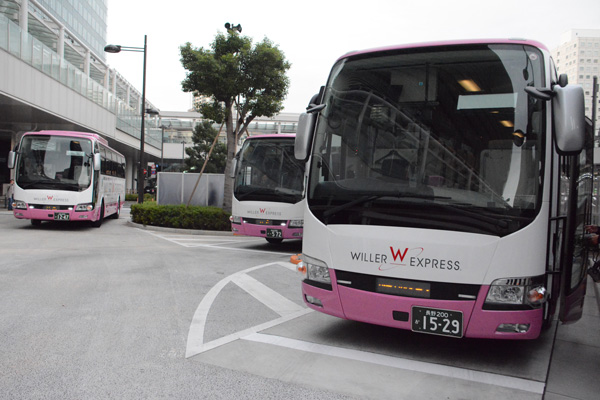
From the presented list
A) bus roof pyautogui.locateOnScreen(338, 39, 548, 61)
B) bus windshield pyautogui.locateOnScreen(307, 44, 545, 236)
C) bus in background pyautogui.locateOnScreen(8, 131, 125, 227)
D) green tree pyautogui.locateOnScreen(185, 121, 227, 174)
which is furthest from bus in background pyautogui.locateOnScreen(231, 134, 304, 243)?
green tree pyautogui.locateOnScreen(185, 121, 227, 174)

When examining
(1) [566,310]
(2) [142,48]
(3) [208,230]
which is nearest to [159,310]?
(1) [566,310]

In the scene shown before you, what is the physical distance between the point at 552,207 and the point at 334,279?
2.06m

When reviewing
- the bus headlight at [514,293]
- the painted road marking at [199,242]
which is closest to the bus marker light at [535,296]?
the bus headlight at [514,293]

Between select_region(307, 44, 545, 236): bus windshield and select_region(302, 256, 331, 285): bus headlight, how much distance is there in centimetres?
45

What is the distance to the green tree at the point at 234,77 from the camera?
62.1 feet

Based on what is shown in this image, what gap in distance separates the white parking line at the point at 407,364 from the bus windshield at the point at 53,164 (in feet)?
43.3

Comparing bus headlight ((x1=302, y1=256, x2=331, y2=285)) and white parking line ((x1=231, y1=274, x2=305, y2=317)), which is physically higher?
bus headlight ((x1=302, y1=256, x2=331, y2=285))

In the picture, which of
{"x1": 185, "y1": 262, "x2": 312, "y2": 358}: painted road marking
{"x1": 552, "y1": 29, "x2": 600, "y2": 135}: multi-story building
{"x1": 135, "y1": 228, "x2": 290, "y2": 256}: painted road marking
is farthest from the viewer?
{"x1": 552, "y1": 29, "x2": 600, "y2": 135}: multi-story building

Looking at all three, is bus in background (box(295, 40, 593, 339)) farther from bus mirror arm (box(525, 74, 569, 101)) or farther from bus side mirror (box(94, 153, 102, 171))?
bus side mirror (box(94, 153, 102, 171))

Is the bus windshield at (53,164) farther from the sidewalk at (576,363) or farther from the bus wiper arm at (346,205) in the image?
the sidewalk at (576,363)

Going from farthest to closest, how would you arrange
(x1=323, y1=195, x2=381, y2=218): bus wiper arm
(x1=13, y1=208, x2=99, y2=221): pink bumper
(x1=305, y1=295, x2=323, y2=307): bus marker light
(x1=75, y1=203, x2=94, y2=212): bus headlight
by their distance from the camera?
(x1=75, y1=203, x2=94, y2=212): bus headlight, (x1=13, y1=208, x2=99, y2=221): pink bumper, (x1=305, y1=295, x2=323, y2=307): bus marker light, (x1=323, y1=195, x2=381, y2=218): bus wiper arm

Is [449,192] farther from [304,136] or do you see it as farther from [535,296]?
[304,136]

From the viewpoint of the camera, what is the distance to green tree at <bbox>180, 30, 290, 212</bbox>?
18.9 m

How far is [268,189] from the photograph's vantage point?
1364cm
